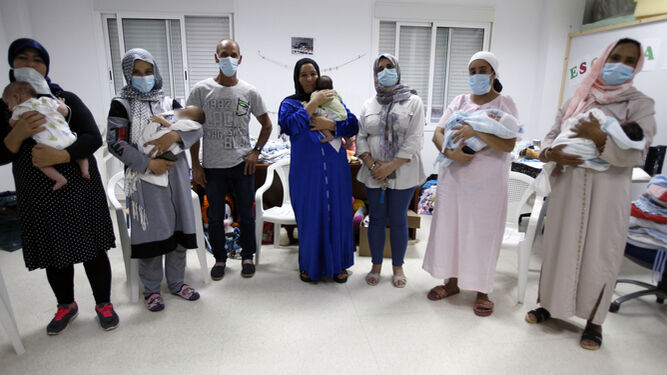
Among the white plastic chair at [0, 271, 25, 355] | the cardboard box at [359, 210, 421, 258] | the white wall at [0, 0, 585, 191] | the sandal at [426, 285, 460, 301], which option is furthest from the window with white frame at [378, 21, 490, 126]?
the white plastic chair at [0, 271, 25, 355]

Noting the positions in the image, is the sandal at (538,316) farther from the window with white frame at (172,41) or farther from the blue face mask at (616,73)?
the window with white frame at (172,41)

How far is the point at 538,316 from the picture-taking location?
2.18m

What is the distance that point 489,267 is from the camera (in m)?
2.20

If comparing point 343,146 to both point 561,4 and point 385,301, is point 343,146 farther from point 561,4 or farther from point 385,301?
point 561,4

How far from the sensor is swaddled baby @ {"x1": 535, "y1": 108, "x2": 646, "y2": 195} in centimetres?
167

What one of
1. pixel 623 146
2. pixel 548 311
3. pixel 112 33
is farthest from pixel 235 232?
pixel 112 33

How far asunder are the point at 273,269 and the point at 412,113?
155cm

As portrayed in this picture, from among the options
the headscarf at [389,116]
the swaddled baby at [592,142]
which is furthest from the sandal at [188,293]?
the swaddled baby at [592,142]

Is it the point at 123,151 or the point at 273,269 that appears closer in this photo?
the point at 123,151

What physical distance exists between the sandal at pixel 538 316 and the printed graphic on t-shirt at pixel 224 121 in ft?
6.86

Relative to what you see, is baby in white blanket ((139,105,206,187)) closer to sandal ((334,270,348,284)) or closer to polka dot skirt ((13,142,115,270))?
polka dot skirt ((13,142,115,270))

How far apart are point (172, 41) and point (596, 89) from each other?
14.5 ft

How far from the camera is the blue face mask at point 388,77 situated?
2.24 metres

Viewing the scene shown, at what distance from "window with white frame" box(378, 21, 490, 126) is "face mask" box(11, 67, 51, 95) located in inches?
153
